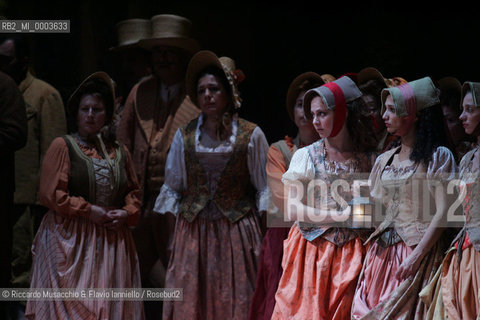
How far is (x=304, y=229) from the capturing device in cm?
423

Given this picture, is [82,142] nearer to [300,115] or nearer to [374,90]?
[300,115]

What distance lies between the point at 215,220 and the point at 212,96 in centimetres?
79

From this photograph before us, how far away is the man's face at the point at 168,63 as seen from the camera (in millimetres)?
5691

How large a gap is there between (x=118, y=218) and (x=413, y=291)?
6.26ft

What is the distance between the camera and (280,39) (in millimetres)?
5277

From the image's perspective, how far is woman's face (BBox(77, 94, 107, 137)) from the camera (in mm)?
4906

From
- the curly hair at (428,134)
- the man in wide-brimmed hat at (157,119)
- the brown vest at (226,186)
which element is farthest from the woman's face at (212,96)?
the curly hair at (428,134)

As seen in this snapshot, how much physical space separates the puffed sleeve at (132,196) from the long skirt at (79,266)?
0.44ft

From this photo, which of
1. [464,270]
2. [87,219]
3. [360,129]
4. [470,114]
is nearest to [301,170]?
[360,129]

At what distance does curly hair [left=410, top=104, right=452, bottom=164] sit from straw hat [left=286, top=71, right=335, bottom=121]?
1.14 m

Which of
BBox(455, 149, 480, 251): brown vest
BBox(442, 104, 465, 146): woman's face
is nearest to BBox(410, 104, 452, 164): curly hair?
BBox(455, 149, 480, 251): brown vest

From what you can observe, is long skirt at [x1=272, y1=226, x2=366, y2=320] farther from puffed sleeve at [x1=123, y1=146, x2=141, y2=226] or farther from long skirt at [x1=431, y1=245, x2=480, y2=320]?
puffed sleeve at [x1=123, y1=146, x2=141, y2=226]

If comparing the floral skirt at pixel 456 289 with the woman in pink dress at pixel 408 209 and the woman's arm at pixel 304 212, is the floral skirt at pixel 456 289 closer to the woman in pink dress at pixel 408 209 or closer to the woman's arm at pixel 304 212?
the woman in pink dress at pixel 408 209

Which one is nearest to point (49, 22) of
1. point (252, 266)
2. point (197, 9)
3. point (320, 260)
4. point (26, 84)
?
point (26, 84)
